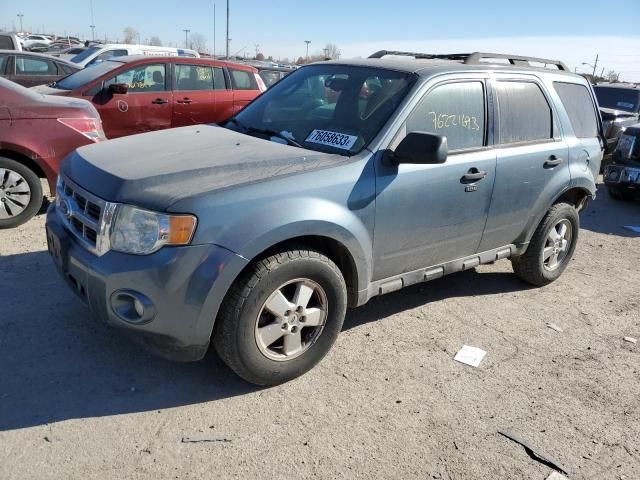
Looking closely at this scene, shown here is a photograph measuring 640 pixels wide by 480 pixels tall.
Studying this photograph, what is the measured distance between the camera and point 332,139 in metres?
3.53

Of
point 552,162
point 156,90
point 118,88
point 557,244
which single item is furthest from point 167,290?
point 156,90

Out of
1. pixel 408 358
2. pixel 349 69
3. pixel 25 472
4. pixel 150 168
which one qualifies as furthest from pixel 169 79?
pixel 25 472

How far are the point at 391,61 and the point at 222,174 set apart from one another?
5.82 ft

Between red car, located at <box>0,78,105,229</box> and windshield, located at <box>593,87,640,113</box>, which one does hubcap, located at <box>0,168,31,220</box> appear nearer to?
red car, located at <box>0,78,105,229</box>

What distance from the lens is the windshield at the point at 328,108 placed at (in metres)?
Answer: 3.53

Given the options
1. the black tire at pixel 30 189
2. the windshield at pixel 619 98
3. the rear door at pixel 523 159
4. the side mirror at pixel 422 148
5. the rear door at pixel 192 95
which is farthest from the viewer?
the windshield at pixel 619 98

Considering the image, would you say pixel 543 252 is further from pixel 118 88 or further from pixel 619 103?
pixel 619 103

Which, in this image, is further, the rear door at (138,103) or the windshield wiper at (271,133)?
the rear door at (138,103)

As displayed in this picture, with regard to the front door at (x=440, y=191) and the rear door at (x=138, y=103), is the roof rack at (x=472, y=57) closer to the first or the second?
the front door at (x=440, y=191)

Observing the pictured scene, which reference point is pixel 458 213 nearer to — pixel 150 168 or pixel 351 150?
pixel 351 150

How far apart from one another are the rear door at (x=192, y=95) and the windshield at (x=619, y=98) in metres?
8.68

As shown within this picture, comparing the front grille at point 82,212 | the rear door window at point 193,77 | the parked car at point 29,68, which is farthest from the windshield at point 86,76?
the front grille at point 82,212

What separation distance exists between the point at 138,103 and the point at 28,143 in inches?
112

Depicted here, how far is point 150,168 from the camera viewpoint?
304 cm
